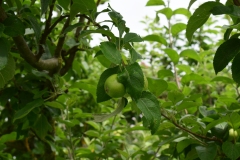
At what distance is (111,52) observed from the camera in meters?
0.75

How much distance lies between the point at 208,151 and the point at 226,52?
30 centimetres

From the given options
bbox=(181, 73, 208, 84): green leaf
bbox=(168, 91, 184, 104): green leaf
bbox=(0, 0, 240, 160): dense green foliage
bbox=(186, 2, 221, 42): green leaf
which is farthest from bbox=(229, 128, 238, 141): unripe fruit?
bbox=(181, 73, 208, 84): green leaf

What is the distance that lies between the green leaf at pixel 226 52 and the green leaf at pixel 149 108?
0.71 feet

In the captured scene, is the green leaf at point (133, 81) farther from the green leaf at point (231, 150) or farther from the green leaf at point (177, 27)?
the green leaf at point (177, 27)

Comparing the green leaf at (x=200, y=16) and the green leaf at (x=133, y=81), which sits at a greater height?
the green leaf at (x=200, y=16)

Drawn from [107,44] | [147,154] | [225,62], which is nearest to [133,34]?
[107,44]

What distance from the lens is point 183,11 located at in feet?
5.18

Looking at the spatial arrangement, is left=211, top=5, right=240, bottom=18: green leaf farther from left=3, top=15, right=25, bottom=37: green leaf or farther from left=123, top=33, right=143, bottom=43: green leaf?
left=3, top=15, right=25, bottom=37: green leaf

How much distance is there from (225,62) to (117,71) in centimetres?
27

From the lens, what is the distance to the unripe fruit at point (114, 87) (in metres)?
0.75

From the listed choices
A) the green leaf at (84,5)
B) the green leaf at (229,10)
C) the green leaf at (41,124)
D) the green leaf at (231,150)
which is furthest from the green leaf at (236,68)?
the green leaf at (41,124)

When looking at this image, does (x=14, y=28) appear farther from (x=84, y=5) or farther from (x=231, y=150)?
(x=231, y=150)

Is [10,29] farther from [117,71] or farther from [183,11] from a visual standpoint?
[183,11]

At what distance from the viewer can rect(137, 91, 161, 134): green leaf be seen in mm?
750
